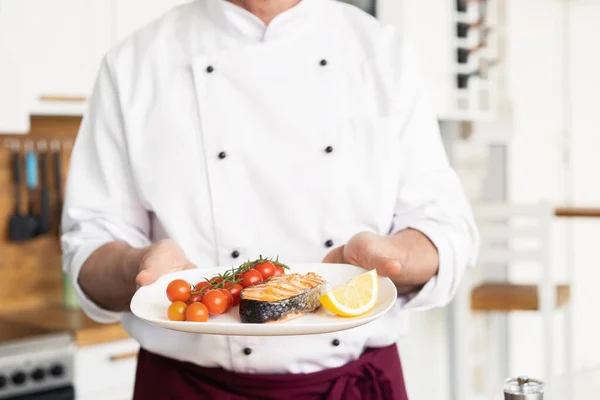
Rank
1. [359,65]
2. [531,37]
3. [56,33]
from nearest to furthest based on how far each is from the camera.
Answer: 1. [359,65]
2. [56,33]
3. [531,37]

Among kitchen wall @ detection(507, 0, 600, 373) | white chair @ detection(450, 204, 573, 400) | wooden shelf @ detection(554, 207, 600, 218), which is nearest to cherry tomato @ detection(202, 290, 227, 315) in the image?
white chair @ detection(450, 204, 573, 400)

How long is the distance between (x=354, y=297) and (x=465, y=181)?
2.91 m

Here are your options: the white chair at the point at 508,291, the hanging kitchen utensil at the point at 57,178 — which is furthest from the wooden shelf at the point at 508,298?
the hanging kitchen utensil at the point at 57,178

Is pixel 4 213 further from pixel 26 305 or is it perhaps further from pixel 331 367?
pixel 331 367

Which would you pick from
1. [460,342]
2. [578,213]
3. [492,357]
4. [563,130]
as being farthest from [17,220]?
[563,130]

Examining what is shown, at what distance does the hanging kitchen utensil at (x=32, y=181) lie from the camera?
274cm

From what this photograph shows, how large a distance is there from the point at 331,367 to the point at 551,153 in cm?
454

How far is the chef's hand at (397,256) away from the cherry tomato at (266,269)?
108 mm

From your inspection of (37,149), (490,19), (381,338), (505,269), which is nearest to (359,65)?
(381,338)

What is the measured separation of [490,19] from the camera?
3.79 meters

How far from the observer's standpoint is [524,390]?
0.82 m

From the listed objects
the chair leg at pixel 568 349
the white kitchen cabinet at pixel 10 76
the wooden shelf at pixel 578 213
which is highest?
the white kitchen cabinet at pixel 10 76

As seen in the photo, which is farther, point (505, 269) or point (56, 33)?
point (505, 269)

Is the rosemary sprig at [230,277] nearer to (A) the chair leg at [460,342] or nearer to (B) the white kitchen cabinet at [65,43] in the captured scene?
(B) the white kitchen cabinet at [65,43]
